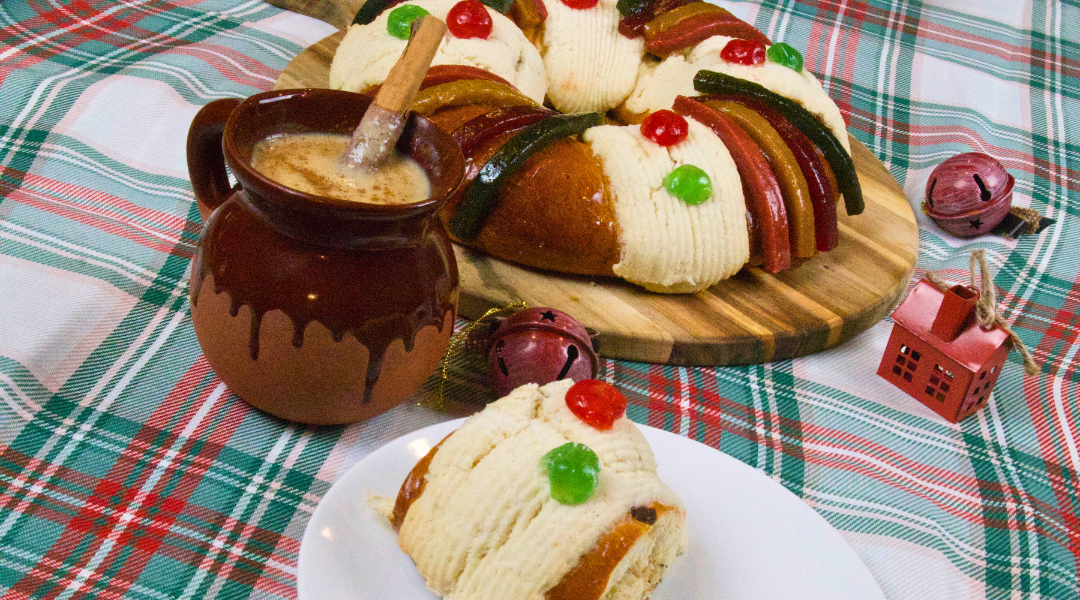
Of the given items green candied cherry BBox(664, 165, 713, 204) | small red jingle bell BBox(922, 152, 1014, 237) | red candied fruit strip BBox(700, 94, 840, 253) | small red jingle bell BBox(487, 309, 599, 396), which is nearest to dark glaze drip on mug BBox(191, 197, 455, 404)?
small red jingle bell BBox(487, 309, 599, 396)

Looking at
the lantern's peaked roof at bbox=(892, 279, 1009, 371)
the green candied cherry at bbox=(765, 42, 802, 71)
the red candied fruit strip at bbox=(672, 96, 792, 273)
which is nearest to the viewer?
the lantern's peaked roof at bbox=(892, 279, 1009, 371)

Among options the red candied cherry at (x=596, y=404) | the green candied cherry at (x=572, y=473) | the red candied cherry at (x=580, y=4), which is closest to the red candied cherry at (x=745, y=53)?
the red candied cherry at (x=580, y=4)

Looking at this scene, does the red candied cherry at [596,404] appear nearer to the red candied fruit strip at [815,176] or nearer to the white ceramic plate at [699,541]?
the white ceramic plate at [699,541]

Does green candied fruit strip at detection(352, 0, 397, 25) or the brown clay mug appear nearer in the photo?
the brown clay mug

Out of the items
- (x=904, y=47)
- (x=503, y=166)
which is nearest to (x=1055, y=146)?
(x=904, y=47)

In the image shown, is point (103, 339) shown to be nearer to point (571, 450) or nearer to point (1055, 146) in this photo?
point (571, 450)

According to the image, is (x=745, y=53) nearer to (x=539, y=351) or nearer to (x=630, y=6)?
(x=630, y=6)

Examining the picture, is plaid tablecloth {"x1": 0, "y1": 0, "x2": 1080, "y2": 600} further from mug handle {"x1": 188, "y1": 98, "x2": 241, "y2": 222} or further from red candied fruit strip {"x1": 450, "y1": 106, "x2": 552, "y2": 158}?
red candied fruit strip {"x1": 450, "y1": 106, "x2": 552, "y2": 158}
